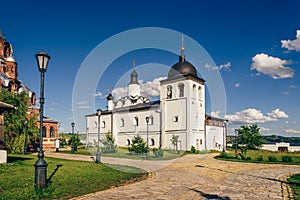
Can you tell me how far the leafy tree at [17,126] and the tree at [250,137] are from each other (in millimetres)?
28107

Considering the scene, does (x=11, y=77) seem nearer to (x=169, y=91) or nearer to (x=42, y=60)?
(x=169, y=91)

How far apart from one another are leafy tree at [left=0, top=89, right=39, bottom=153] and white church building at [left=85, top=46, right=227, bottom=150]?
55.0 feet

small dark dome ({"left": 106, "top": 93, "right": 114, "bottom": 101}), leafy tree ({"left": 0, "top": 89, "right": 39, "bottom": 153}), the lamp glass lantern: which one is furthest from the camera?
small dark dome ({"left": 106, "top": 93, "right": 114, "bottom": 101})

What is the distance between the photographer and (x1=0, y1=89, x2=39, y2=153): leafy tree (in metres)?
23.0

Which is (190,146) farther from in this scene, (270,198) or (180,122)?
(270,198)

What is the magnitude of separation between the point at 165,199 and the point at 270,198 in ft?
9.50

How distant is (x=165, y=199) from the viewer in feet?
23.2

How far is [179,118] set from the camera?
117 ft

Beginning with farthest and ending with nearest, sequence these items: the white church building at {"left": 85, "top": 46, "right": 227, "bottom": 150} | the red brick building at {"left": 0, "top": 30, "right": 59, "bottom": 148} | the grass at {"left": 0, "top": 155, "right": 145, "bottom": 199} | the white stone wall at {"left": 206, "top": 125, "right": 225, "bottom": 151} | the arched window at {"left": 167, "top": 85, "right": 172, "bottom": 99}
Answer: the white stone wall at {"left": 206, "top": 125, "right": 225, "bottom": 151} → the arched window at {"left": 167, "top": 85, "right": 172, "bottom": 99} → the red brick building at {"left": 0, "top": 30, "right": 59, "bottom": 148} → the white church building at {"left": 85, "top": 46, "right": 227, "bottom": 150} → the grass at {"left": 0, "top": 155, "right": 145, "bottom": 199}

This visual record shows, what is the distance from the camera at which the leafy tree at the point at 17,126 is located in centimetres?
2305

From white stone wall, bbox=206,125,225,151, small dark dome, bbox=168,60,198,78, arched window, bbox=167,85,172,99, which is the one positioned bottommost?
white stone wall, bbox=206,125,225,151

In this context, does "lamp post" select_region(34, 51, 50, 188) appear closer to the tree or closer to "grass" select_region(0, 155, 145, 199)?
"grass" select_region(0, 155, 145, 199)

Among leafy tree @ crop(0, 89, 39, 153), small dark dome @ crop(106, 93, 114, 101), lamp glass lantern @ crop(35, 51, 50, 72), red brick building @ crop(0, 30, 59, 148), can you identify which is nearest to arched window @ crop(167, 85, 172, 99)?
small dark dome @ crop(106, 93, 114, 101)

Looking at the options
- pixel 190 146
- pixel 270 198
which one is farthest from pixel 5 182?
pixel 190 146
